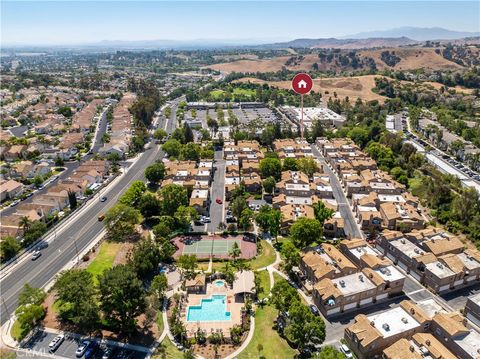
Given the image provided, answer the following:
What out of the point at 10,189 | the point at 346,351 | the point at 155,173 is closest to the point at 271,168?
the point at 155,173

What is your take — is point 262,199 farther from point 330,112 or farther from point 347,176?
point 330,112

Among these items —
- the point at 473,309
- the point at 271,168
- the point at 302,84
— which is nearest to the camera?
the point at 473,309

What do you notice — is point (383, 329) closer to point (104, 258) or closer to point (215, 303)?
point (215, 303)

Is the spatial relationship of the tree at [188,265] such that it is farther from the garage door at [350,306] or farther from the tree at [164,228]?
the garage door at [350,306]

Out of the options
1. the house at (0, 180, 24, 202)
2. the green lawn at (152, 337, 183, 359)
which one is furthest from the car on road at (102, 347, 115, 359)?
the house at (0, 180, 24, 202)

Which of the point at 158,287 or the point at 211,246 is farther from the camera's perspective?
the point at 211,246

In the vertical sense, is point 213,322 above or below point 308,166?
below

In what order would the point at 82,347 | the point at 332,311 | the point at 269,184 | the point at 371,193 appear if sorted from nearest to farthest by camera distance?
the point at 82,347
the point at 332,311
the point at 371,193
the point at 269,184

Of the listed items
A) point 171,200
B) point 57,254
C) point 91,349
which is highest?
point 171,200
